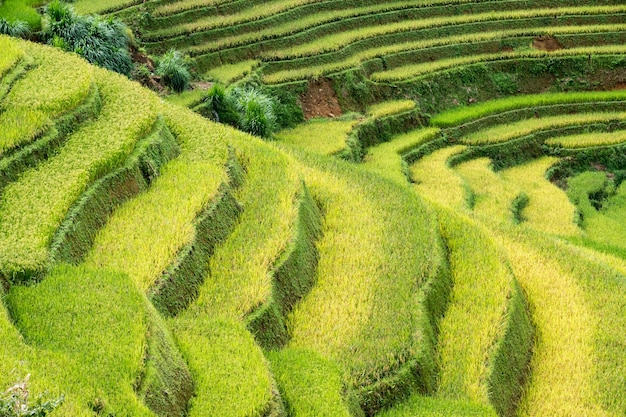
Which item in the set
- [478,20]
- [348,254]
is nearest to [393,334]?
[348,254]

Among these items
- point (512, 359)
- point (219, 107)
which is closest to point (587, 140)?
point (219, 107)

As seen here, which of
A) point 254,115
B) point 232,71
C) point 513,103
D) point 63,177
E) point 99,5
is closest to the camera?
point 63,177

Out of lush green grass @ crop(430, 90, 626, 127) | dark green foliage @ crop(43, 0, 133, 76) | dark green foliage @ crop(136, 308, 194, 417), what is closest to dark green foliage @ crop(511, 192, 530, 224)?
lush green grass @ crop(430, 90, 626, 127)

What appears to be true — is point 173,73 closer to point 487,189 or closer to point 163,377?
point 487,189

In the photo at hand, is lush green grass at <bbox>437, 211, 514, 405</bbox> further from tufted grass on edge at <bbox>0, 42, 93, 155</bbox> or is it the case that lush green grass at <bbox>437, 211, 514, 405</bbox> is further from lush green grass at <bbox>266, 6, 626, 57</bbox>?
lush green grass at <bbox>266, 6, 626, 57</bbox>

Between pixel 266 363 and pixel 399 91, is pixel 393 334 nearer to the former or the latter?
pixel 266 363
